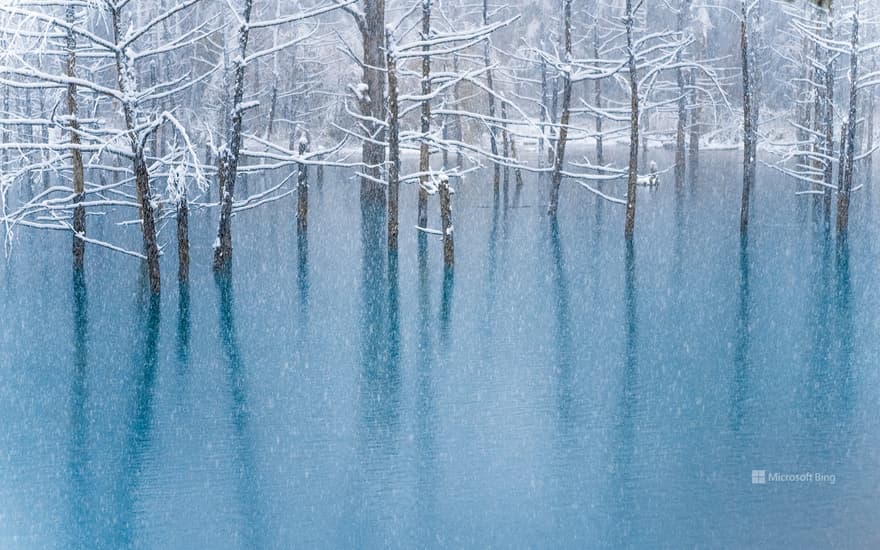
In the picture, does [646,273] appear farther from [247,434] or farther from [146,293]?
[247,434]

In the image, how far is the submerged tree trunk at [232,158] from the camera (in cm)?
1928

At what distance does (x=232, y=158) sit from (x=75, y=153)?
2.85 m

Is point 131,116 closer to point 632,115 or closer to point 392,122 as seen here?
point 392,122

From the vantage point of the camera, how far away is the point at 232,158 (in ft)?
66.2

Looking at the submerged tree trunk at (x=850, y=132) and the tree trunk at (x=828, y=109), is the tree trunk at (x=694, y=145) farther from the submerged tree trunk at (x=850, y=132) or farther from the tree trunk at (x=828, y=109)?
the submerged tree trunk at (x=850, y=132)

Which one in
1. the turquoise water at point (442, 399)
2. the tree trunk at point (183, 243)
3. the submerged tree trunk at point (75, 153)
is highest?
the submerged tree trunk at point (75, 153)

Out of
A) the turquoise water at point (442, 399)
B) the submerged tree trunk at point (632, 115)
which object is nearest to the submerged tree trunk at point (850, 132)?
the turquoise water at point (442, 399)

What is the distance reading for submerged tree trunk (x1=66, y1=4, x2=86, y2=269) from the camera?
1803 cm

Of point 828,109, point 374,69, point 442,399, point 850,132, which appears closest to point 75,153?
point 374,69

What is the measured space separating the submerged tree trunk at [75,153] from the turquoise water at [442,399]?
0.62 metres

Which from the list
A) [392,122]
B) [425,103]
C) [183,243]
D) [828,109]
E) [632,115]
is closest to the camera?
[183,243]

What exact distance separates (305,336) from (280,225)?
1318cm

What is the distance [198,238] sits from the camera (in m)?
25.6

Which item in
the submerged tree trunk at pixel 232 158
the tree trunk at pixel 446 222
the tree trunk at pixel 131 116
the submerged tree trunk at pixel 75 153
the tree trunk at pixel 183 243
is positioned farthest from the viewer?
the tree trunk at pixel 446 222
